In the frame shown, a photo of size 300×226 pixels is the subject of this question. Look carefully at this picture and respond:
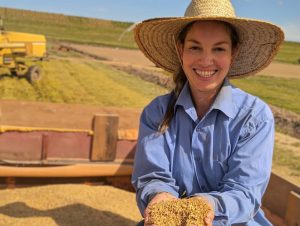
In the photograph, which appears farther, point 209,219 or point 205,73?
point 205,73

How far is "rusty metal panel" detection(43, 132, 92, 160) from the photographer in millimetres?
3424

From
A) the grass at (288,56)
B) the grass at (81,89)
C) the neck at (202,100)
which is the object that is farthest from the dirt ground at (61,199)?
the grass at (288,56)

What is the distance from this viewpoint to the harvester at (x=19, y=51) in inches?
389

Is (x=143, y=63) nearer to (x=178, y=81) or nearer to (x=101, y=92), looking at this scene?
(x=101, y=92)

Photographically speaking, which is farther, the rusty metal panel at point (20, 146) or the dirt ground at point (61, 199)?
the rusty metal panel at point (20, 146)

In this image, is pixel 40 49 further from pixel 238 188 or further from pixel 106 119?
pixel 238 188

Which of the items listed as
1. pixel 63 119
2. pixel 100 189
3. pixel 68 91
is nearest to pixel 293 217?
pixel 100 189

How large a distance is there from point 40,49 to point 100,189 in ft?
26.4

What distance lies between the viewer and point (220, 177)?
170 centimetres

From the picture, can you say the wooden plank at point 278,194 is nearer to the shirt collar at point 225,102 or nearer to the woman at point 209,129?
the woman at point 209,129

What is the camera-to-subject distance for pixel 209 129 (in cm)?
169

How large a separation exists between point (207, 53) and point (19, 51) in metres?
9.31

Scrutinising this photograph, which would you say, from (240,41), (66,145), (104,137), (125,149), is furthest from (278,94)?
(240,41)

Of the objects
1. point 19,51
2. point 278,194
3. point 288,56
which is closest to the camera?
point 278,194
